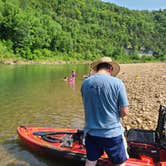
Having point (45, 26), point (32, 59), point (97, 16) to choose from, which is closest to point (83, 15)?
point (97, 16)

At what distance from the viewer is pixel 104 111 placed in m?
5.07

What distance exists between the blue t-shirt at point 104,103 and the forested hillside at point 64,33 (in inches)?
2374

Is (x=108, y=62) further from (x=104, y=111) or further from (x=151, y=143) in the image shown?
(x=151, y=143)

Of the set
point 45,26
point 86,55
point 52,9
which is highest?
point 52,9

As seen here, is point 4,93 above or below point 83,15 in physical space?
below

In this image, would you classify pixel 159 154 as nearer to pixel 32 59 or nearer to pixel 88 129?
pixel 88 129

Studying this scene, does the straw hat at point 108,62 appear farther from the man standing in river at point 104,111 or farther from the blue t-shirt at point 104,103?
the blue t-shirt at point 104,103

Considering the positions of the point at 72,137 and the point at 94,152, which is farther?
the point at 72,137

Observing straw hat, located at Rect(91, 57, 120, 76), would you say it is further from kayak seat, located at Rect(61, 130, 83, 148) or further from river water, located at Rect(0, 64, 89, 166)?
river water, located at Rect(0, 64, 89, 166)

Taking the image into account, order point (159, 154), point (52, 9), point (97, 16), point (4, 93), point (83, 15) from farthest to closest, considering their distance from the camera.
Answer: point (97, 16) → point (83, 15) → point (52, 9) → point (4, 93) → point (159, 154)

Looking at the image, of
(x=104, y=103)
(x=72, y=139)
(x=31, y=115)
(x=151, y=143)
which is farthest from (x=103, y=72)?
(x=31, y=115)

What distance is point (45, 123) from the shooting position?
12.6 metres

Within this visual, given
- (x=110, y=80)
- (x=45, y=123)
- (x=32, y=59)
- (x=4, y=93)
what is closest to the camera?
(x=110, y=80)

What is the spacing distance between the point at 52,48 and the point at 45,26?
759cm
